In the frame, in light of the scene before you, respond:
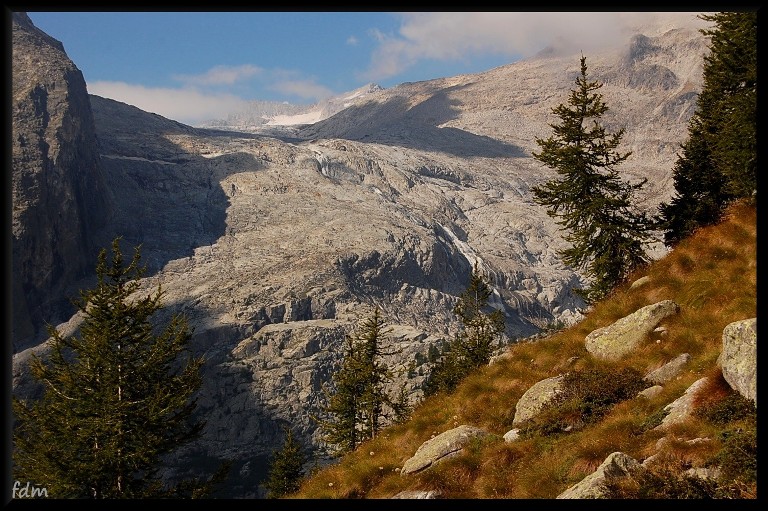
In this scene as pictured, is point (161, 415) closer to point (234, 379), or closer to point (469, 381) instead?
point (469, 381)

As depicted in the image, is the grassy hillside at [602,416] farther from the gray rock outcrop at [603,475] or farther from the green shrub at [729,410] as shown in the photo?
the gray rock outcrop at [603,475]

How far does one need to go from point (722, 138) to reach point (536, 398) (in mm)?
14917

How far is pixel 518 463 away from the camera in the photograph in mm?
12094

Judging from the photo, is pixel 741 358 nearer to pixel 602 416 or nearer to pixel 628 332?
pixel 602 416

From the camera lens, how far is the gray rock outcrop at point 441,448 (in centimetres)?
1381

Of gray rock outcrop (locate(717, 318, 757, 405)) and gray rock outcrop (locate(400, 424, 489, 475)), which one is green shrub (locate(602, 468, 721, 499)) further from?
gray rock outcrop (locate(400, 424, 489, 475))

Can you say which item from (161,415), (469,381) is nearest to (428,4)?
(469,381)

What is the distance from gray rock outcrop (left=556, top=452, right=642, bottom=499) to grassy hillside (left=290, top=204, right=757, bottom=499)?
1.46 feet

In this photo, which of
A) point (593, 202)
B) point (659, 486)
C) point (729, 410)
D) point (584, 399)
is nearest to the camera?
point (659, 486)

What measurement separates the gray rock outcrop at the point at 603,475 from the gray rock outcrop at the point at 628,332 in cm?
779

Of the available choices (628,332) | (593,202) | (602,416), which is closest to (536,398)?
(602,416)

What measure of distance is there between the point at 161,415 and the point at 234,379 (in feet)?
562

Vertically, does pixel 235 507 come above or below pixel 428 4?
below

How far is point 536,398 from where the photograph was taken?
1534 centimetres
